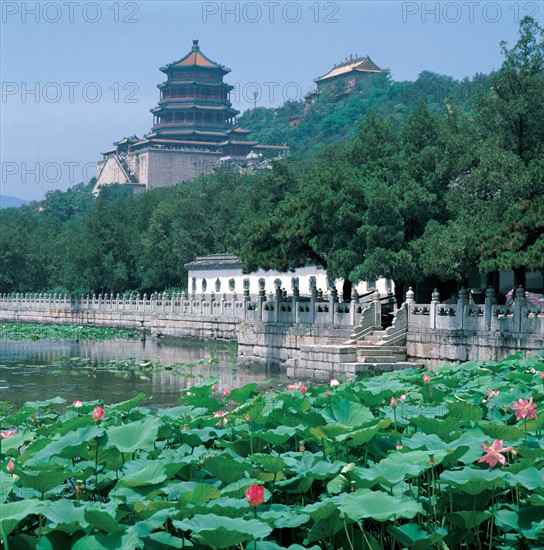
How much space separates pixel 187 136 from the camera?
330ft

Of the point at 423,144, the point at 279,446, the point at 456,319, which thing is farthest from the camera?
the point at 423,144

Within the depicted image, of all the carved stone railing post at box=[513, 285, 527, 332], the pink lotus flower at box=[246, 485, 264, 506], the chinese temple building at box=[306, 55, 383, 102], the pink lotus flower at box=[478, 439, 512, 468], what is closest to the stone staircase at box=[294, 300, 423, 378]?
the carved stone railing post at box=[513, 285, 527, 332]

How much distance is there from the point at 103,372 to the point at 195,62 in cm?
8138

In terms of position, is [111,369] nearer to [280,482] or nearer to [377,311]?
[377,311]

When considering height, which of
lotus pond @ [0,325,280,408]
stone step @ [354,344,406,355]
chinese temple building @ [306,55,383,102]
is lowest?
lotus pond @ [0,325,280,408]

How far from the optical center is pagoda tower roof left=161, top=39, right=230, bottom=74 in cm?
9872

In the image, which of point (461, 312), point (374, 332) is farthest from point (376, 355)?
point (461, 312)

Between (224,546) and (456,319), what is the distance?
15579 mm

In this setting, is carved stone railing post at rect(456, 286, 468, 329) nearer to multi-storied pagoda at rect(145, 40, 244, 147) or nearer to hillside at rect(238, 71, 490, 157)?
hillside at rect(238, 71, 490, 157)

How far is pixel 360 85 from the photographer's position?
4577 inches

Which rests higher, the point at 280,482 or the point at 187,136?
the point at 187,136

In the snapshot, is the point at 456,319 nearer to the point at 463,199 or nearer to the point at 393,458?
the point at 463,199

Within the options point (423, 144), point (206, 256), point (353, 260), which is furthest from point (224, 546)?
point (206, 256)

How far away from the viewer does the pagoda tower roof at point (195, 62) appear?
98719 mm
